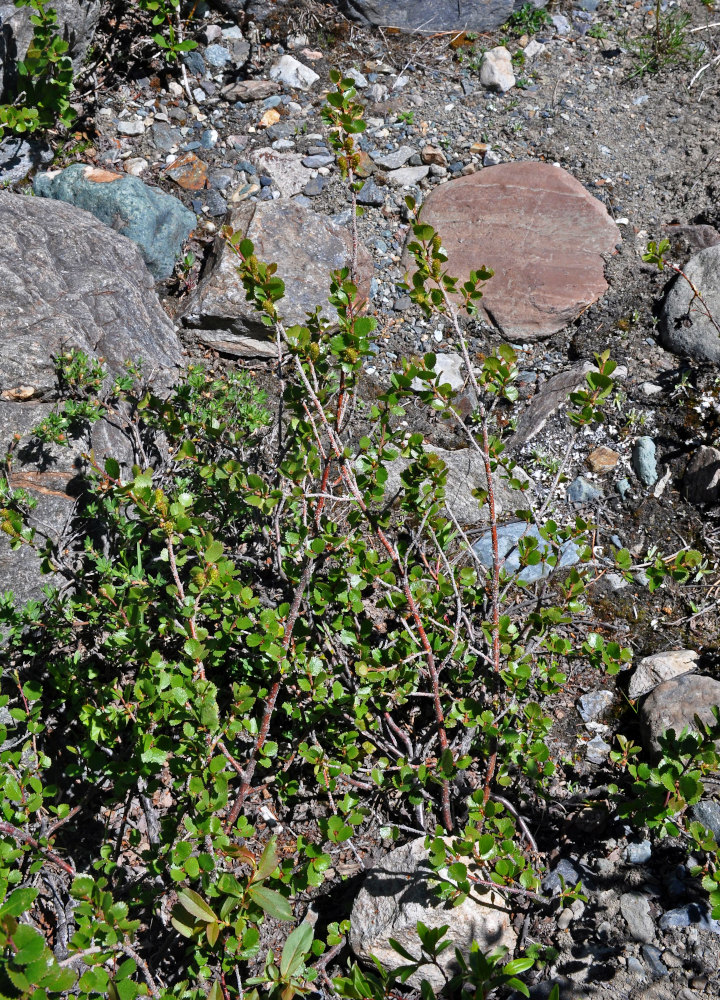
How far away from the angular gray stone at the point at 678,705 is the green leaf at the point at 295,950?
151cm

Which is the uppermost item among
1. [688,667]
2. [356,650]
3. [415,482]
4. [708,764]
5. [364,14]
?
[364,14]

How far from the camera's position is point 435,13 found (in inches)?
227

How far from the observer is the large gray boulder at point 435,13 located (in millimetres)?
5758

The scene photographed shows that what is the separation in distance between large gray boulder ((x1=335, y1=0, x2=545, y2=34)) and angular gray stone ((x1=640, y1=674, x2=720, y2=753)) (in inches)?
203

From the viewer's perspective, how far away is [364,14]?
5762 millimetres

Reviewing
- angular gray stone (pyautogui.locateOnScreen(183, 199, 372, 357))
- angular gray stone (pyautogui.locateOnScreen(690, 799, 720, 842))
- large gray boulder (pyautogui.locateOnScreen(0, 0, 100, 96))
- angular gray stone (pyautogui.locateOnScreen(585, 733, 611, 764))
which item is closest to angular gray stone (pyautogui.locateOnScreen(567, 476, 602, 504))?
angular gray stone (pyautogui.locateOnScreen(585, 733, 611, 764))

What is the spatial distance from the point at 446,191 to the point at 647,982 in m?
4.25

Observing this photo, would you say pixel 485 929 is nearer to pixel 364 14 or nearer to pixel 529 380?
pixel 529 380

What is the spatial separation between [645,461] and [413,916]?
2.35 metres

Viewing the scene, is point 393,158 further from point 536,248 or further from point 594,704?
point 594,704

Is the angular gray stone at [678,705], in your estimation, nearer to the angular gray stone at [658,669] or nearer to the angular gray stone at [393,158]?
the angular gray stone at [658,669]

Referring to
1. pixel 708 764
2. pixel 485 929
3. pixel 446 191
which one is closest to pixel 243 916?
pixel 485 929

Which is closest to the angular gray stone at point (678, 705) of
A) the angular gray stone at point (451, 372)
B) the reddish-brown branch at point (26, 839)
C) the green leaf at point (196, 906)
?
the green leaf at point (196, 906)

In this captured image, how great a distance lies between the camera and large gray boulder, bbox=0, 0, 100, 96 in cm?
473
